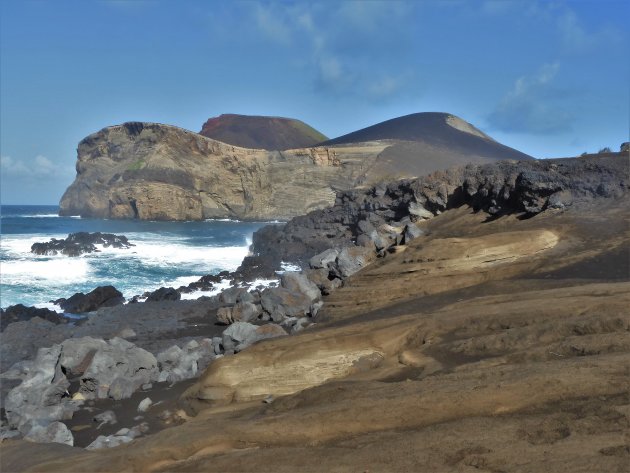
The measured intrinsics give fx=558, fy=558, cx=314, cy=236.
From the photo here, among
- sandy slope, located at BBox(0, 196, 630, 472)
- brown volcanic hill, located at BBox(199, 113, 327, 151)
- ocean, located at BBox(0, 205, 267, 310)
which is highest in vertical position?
brown volcanic hill, located at BBox(199, 113, 327, 151)

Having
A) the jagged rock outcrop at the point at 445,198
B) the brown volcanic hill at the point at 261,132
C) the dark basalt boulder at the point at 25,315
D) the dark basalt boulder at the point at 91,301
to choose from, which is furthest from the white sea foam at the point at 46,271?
the brown volcanic hill at the point at 261,132

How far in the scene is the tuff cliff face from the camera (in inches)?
2662

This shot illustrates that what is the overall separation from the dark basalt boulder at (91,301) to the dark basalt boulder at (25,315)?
1335mm

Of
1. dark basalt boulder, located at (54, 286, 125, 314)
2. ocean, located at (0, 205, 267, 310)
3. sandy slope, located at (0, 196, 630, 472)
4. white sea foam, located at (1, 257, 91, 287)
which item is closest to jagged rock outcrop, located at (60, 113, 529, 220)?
ocean, located at (0, 205, 267, 310)

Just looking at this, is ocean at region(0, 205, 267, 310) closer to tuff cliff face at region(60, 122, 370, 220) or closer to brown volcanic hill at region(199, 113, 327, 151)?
tuff cliff face at region(60, 122, 370, 220)

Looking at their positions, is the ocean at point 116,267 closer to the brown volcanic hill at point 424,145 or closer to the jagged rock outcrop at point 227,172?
the brown volcanic hill at point 424,145

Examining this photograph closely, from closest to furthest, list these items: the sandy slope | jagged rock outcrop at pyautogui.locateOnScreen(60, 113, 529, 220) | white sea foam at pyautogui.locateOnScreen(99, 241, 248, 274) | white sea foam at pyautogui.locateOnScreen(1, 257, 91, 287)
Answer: the sandy slope
white sea foam at pyautogui.locateOnScreen(1, 257, 91, 287)
white sea foam at pyautogui.locateOnScreen(99, 241, 248, 274)
jagged rock outcrop at pyautogui.locateOnScreen(60, 113, 529, 220)

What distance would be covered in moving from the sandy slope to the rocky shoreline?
1907 millimetres

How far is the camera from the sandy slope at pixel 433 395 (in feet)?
14.5

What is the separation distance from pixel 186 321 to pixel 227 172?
182ft

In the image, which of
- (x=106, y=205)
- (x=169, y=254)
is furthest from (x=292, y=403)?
(x=106, y=205)

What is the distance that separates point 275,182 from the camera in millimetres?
70062

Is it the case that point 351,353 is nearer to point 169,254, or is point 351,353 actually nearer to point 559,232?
point 559,232

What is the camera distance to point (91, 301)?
1991 cm
